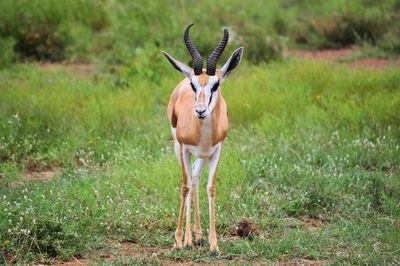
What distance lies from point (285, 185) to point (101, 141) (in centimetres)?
226

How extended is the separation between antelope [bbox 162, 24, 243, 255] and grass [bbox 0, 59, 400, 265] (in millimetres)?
258

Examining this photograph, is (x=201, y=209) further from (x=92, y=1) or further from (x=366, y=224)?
(x=92, y=1)

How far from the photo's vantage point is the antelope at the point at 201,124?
546cm

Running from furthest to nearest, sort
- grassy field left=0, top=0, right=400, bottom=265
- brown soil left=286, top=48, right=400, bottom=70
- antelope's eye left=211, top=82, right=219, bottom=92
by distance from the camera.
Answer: brown soil left=286, top=48, right=400, bottom=70 → grassy field left=0, top=0, right=400, bottom=265 → antelope's eye left=211, top=82, right=219, bottom=92

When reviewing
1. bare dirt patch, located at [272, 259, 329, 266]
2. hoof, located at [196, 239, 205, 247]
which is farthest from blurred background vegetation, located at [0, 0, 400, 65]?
bare dirt patch, located at [272, 259, 329, 266]

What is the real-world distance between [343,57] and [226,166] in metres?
5.19

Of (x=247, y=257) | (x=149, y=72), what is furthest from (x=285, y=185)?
(x=149, y=72)

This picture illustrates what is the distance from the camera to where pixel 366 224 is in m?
6.25

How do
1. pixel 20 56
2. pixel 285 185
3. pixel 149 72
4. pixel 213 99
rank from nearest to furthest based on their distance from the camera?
pixel 213 99 → pixel 285 185 → pixel 149 72 → pixel 20 56

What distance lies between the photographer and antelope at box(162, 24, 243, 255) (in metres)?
5.46

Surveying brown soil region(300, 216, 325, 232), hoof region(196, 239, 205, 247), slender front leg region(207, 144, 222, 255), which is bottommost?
brown soil region(300, 216, 325, 232)

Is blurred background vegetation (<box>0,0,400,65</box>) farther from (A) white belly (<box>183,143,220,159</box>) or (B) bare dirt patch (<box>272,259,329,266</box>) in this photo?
(B) bare dirt patch (<box>272,259,329,266</box>)

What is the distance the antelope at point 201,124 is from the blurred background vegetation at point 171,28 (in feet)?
16.2

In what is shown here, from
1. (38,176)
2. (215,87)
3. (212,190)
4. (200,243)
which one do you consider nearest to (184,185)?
(212,190)
